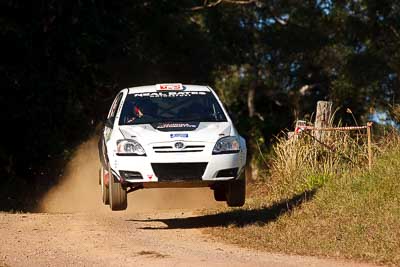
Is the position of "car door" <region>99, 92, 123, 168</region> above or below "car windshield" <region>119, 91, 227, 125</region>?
below

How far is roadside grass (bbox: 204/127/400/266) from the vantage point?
35.3 feet

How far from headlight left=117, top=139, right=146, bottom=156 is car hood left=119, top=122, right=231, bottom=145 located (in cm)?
7

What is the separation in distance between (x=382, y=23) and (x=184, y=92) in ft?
56.4

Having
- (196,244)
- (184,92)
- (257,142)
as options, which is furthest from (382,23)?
(196,244)

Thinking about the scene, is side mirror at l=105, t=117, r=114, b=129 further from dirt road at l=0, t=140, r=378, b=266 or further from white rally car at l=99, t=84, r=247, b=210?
dirt road at l=0, t=140, r=378, b=266

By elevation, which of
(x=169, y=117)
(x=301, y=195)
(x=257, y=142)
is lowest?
(x=257, y=142)

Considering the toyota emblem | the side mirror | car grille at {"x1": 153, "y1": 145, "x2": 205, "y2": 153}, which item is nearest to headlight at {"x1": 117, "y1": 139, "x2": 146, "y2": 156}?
car grille at {"x1": 153, "y1": 145, "x2": 205, "y2": 153}

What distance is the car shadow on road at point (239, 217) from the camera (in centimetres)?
1298

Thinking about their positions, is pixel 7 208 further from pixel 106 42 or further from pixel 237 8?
pixel 237 8

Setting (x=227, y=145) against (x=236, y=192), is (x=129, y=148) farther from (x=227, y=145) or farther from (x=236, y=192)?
Result: (x=236, y=192)

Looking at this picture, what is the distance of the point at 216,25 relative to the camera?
33594 millimetres

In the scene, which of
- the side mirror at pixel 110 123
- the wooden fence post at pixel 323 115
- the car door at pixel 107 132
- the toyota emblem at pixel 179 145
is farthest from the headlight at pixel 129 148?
the wooden fence post at pixel 323 115

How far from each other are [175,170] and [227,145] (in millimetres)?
773

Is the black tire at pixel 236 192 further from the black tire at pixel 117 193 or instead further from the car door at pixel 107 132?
the car door at pixel 107 132
